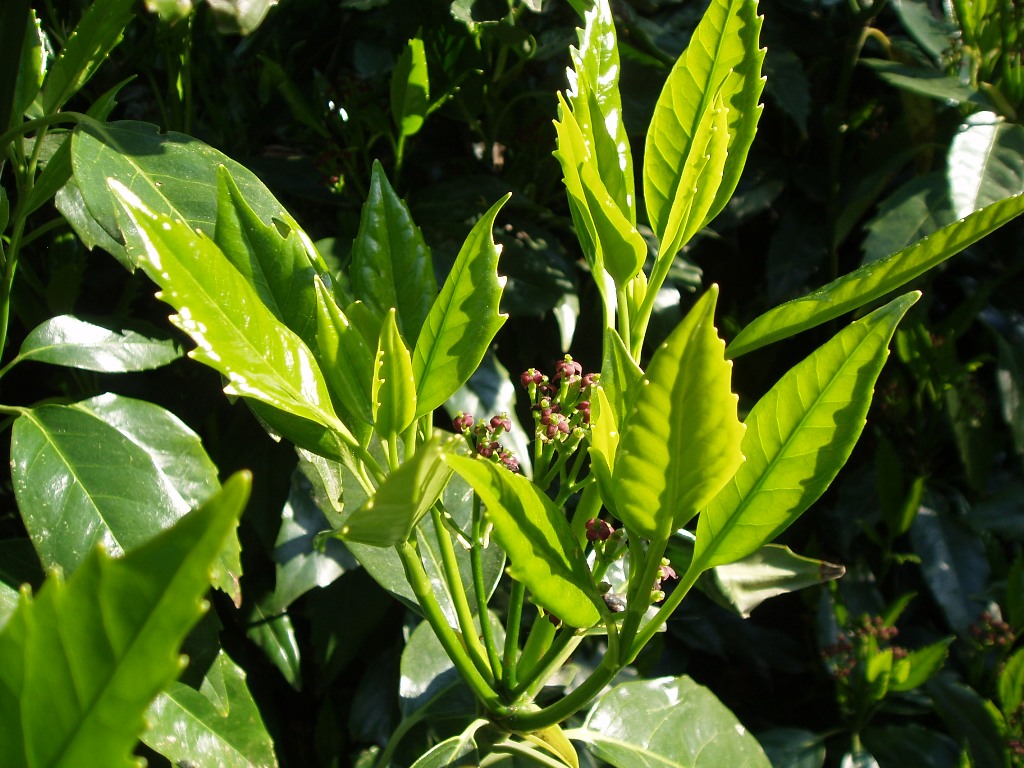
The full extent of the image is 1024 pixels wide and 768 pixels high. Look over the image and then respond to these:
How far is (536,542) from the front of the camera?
0.40 metres

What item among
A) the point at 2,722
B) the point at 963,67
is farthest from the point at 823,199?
the point at 2,722

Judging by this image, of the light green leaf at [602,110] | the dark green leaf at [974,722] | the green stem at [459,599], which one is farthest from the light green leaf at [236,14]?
the dark green leaf at [974,722]

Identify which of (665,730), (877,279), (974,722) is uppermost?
(877,279)

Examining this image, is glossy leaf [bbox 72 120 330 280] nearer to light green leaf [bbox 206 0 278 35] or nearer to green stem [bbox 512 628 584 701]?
light green leaf [bbox 206 0 278 35]

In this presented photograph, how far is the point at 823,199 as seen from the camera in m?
1.24

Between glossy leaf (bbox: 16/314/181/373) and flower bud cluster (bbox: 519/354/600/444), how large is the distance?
1.25 ft

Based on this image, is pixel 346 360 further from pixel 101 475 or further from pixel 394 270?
pixel 101 475

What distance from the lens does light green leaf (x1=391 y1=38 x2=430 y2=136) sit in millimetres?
844

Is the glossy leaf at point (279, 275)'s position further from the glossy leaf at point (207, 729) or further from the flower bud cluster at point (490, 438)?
the glossy leaf at point (207, 729)

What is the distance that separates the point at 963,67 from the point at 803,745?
0.95 metres

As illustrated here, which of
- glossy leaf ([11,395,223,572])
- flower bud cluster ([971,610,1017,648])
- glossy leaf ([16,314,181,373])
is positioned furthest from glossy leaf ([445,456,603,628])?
flower bud cluster ([971,610,1017,648])

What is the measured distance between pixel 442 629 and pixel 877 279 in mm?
301

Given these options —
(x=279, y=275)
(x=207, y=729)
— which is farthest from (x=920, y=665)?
(x=279, y=275)

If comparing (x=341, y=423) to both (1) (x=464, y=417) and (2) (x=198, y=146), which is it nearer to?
(1) (x=464, y=417)
